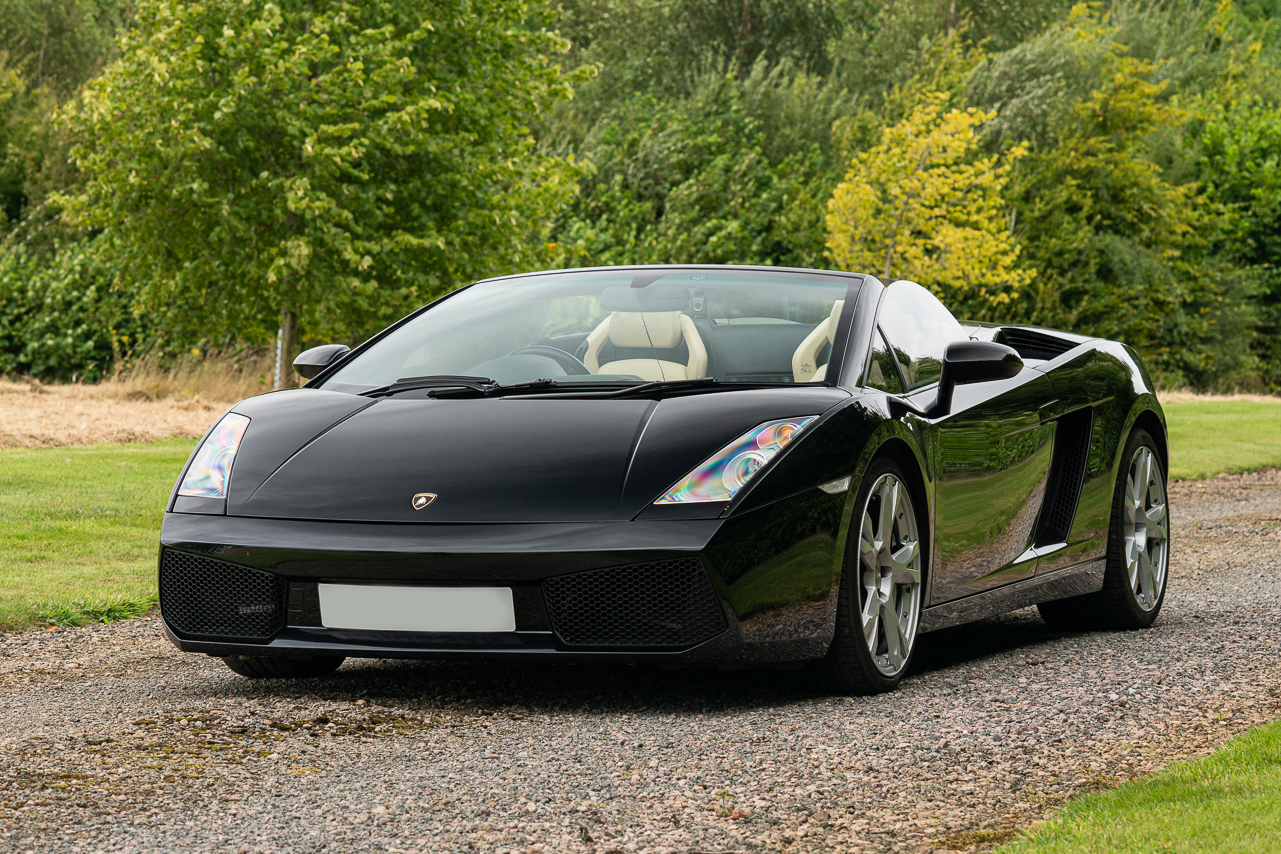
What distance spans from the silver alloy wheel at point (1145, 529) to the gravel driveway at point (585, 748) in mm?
700

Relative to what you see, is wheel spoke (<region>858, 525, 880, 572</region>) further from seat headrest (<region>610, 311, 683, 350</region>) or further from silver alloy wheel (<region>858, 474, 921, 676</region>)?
seat headrest (<region>610, 311, 683, 350</region>)

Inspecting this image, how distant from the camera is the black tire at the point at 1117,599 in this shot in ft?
21.4

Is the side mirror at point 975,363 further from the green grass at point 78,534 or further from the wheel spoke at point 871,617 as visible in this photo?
the green grass at point 78,534

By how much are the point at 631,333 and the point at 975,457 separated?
131 centimetres

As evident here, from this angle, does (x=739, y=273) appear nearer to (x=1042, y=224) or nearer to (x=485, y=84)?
(x=485, y=84)

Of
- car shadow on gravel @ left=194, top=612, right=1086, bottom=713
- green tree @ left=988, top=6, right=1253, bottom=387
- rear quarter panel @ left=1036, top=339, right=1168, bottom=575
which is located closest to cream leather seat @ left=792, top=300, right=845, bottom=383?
car shadow on gravel @ left=194, top=612, right=1086, bottom=713

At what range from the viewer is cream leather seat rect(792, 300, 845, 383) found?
507cm

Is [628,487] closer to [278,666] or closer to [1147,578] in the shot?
[278,666]

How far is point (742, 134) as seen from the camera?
139 feet

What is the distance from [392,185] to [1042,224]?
26.4 metres

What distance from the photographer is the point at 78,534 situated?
910cm

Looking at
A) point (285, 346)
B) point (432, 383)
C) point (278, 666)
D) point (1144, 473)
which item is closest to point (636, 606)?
point (432, 383)

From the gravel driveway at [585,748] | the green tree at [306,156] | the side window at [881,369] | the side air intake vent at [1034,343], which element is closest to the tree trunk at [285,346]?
the green tree at [306,156]

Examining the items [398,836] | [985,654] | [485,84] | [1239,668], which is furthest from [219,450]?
[485,84]
